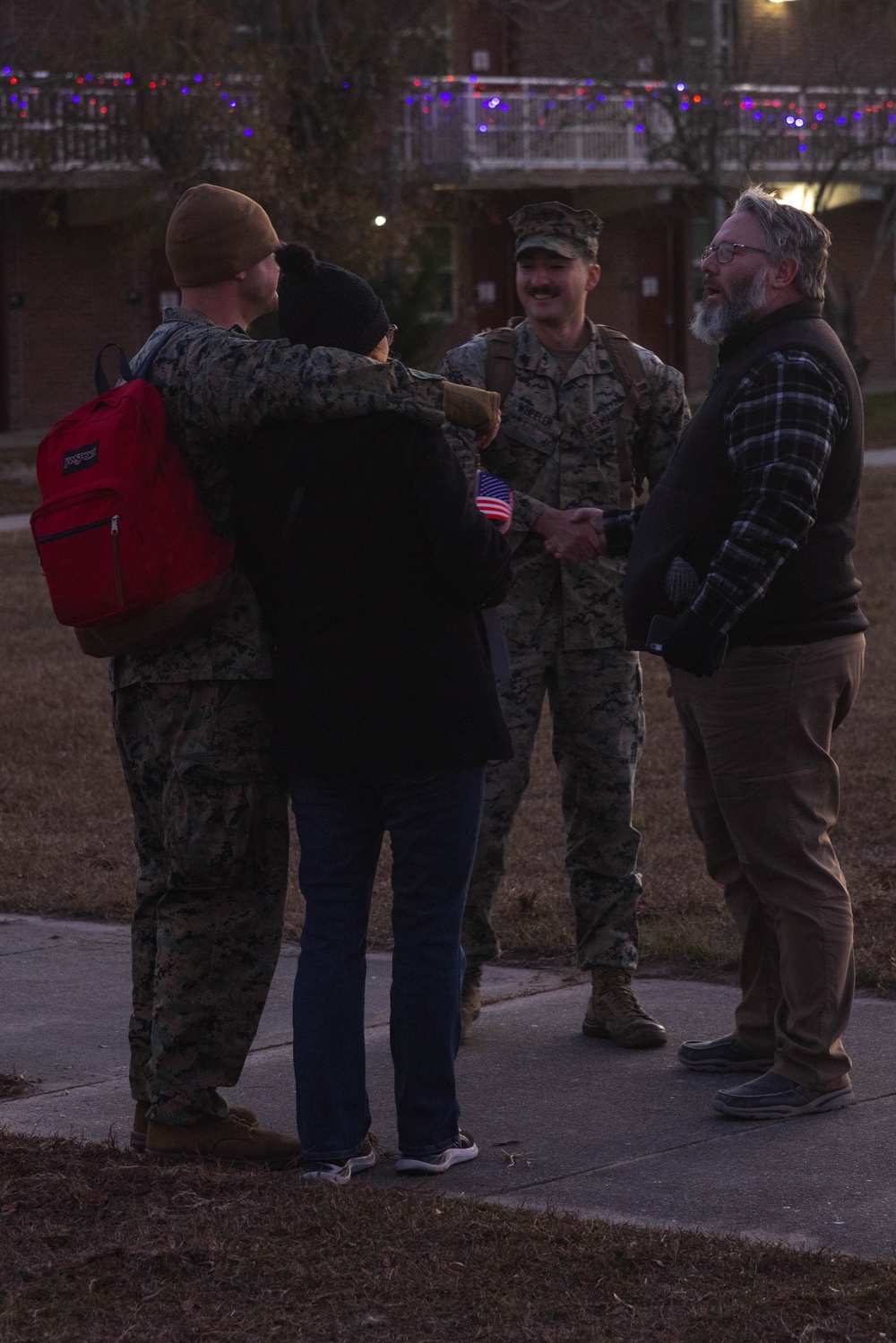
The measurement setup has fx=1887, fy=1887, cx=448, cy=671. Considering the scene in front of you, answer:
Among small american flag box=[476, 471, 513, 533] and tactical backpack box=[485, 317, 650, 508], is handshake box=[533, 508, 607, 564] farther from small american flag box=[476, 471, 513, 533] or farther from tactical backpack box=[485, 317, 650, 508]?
small american flag box=[476, 471, 513, 533]

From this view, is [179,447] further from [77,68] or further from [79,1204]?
[77,68]

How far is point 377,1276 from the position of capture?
3291 millimetres

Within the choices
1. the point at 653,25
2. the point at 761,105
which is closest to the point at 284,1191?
the point at 653,25

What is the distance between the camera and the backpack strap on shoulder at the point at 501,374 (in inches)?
199

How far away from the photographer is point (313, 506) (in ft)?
12.2

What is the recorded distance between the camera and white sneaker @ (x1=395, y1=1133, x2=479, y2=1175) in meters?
3.93

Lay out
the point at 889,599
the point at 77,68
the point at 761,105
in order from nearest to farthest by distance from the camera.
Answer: the point at 889,599, the point at 77,68, the point at 761,105

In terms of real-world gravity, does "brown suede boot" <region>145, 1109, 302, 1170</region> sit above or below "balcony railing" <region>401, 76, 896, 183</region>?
below

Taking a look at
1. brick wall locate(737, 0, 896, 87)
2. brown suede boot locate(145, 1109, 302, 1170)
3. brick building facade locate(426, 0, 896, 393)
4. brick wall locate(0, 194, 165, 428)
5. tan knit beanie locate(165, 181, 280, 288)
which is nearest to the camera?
tan knit beanie locate(165, 181, 280, 288)

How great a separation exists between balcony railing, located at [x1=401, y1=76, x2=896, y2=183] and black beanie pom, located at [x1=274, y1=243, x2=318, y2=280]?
71.6 ft

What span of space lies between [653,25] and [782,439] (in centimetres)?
2152

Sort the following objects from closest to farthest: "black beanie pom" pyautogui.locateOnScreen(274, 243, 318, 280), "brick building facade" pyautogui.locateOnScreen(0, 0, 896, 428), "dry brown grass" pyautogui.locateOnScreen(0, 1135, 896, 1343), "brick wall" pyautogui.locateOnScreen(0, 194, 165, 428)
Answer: "dry brown grass" pyautogui.locateOnScreen(0, 1135, 896, 1343) < "black beanie pom" pyautogui.locateOnScreen(274, 243, 318, 280) < "brick building facade" pyautogui.locateOnScreen(0, 0, 896, 428) < "brick wall" pyautogui.locateOnScreen(0, 194, 165, 428)

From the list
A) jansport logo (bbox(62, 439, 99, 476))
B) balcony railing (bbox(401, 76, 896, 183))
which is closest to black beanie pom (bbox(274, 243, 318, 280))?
jansport logo (bbox(62, 439, 99, 476))

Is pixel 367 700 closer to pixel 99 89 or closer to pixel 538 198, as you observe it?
pixel 99 89
